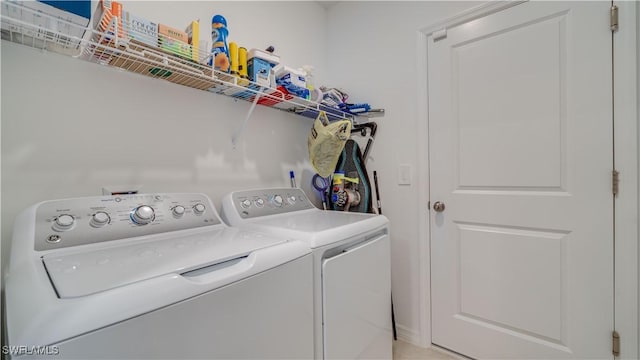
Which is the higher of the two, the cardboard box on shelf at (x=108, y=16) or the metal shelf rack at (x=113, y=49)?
the cardboard box on shelf at (x=108, y=16)

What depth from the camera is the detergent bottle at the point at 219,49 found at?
1228 mm

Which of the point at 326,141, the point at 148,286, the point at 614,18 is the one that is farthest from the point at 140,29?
the point at 614,18

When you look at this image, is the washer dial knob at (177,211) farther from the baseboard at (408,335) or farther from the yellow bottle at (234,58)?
the baseboard at (408,335)

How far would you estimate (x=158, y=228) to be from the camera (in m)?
1.04

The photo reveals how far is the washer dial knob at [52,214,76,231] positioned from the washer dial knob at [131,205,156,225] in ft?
0.55

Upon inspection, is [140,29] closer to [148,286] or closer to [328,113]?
[148,286]

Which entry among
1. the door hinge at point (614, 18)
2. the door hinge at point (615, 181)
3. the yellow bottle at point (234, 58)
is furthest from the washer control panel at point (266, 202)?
the door hinge at point (614, 18)

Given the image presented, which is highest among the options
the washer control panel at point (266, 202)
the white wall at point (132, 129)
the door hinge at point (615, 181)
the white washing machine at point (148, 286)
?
the white wall at point (132, 129)

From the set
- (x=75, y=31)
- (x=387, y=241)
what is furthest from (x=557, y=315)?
(x=75, y=31)

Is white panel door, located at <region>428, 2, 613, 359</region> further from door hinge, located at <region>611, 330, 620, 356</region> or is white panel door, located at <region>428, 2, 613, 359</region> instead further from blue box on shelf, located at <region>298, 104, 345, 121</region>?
blue box on shelf, located at <region>298, 104, 345, 121</region>

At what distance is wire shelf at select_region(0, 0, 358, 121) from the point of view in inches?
34.1

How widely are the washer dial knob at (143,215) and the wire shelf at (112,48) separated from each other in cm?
59

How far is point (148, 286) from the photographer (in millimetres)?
593

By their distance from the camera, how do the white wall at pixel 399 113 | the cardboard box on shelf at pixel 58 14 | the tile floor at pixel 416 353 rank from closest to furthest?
1. the cardboard box on shelf at pixel 58 14
2. the tile floor at pixel 416 353
3. the white wall at pixel 399 113
